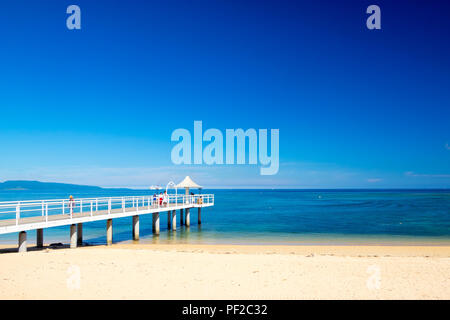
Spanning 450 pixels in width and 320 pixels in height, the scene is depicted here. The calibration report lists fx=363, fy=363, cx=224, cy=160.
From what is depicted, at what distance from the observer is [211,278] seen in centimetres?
982

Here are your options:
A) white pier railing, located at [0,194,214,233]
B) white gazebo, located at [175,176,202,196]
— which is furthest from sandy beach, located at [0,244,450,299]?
white gazebo, located at [175,176,202,196]

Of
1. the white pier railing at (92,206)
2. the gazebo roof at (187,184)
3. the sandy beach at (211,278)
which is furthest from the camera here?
the gazebo roof at (187,184)

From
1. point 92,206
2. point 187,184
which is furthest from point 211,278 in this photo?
point 187,184

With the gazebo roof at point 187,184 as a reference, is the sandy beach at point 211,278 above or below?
below

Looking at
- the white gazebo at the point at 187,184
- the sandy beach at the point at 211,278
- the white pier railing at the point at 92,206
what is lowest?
the sandy beach at the point at 211,278

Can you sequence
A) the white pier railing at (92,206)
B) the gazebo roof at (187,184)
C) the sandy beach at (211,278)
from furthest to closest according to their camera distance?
the gazebo roof at (187,184), the white pier railing at (92,206), the sandy beach at (211,278)

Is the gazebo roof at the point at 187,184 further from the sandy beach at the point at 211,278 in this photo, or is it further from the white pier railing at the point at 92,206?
the sandy beach at the point at 211,278

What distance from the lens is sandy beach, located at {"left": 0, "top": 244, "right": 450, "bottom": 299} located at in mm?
8148

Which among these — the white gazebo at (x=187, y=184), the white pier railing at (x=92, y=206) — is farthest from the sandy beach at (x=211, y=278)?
the white gazebo at (x=187, y=184)

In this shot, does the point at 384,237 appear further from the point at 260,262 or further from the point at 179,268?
the point at 179,268

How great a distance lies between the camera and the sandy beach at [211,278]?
26.7 ft

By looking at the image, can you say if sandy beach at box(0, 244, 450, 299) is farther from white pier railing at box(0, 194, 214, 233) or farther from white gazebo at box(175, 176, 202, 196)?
white gazebo at box(175, 176, 202, 196)

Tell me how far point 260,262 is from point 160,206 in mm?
15835
